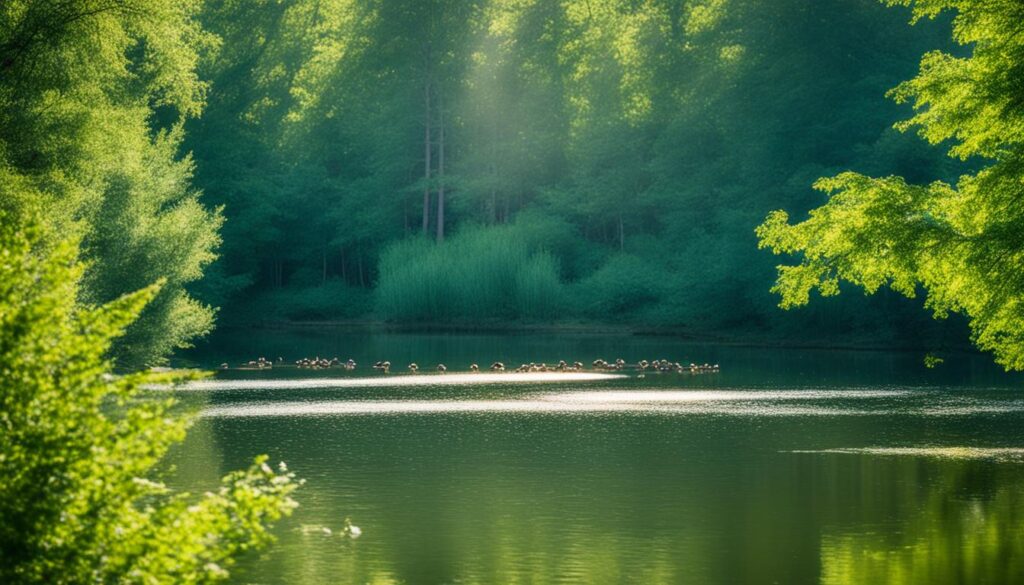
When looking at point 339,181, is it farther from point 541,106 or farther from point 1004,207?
point 1004,207

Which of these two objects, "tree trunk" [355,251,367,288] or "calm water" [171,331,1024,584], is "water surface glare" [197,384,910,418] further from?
"tree trunk" [355,251,367,288]

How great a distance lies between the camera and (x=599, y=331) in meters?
56.1

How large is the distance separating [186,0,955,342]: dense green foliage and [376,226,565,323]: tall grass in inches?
3.5

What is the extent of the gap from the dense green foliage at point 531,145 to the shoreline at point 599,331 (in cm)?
52

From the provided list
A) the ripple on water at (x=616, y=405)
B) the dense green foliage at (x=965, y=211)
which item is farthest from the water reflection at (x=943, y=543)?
the ripple on water at (x=616, y=405)

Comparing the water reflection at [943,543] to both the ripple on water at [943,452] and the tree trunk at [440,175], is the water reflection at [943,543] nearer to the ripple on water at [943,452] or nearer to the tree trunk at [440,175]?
the ripple on water at [943,452]

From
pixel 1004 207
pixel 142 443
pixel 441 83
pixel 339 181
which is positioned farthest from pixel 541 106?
pixel 142 443

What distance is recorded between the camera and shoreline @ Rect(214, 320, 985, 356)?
47156 mm

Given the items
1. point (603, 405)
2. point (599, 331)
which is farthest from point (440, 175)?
point (603, 405)

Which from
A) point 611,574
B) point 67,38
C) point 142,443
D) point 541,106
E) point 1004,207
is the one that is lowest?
point 611,574

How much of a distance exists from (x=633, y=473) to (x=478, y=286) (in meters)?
37.3

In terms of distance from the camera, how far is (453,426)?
82.9ft

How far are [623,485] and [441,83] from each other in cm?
5087

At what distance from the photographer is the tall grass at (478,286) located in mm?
56812
